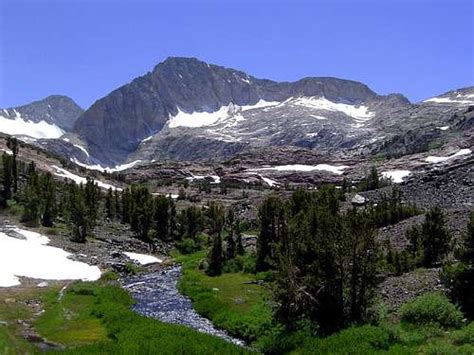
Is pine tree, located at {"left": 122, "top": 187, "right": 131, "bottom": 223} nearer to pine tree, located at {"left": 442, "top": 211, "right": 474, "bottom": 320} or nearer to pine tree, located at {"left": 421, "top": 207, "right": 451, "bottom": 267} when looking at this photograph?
pine tree, located at {"left": 421, "top": 207, "right": 451, "bottom": 267}

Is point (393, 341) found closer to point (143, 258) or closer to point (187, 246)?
point (143, 258)

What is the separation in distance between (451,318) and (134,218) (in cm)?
8828

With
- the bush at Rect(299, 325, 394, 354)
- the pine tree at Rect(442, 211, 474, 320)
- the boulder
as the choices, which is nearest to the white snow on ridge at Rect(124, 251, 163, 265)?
the boulder

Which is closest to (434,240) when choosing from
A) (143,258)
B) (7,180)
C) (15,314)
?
(15,314)

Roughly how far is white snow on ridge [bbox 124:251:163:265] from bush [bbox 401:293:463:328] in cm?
5719

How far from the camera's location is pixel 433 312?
4144cm

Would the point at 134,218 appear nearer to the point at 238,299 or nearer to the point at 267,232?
the point at 267,232

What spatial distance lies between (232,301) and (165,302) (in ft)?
24.9

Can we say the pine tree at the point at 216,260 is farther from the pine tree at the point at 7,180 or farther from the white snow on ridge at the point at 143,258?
the pine tree at the point at 7,180

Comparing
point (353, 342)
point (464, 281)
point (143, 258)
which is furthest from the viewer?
point (143, 258)

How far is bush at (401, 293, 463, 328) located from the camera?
133 feet

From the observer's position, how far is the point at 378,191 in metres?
145

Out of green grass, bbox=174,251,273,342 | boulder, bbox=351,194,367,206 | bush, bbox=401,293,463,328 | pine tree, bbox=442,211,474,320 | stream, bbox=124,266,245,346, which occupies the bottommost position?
stream, bbox=124,266,245,346

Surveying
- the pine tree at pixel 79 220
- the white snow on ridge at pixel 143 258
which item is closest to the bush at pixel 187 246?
the white snow on ridge at pixel 143 258
